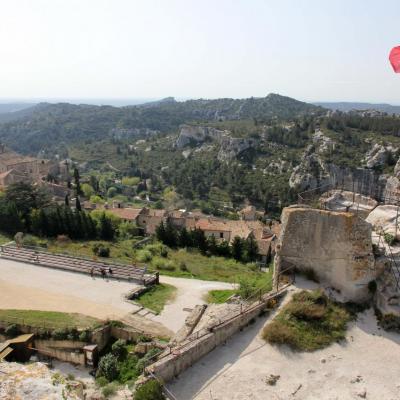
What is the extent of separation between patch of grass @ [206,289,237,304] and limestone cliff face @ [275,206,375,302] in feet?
19.9

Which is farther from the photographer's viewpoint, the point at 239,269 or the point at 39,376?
the point at 239,269

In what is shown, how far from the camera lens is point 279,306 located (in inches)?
552

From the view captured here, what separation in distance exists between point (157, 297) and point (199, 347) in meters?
9.50

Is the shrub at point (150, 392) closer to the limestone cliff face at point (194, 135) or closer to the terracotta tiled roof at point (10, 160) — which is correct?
the terracotta tiled roof at point (10, 160)

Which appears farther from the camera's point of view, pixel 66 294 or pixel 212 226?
pixel 212 226

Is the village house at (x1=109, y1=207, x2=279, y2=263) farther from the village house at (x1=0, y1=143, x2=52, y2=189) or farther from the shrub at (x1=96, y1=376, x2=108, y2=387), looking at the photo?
the shrub at (x1=96, y1=376, x2=108, y2=387)

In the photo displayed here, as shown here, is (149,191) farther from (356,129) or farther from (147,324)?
(147,324)

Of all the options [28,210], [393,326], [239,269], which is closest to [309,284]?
[393,326]

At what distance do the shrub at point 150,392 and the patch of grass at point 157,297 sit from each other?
8.68 m

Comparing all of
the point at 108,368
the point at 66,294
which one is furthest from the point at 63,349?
the point at 66,294

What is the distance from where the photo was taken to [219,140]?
142500 millimetres

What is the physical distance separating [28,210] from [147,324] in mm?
23686

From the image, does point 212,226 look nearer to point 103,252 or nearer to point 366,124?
point 103,252

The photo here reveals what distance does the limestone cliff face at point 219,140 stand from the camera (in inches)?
4857
